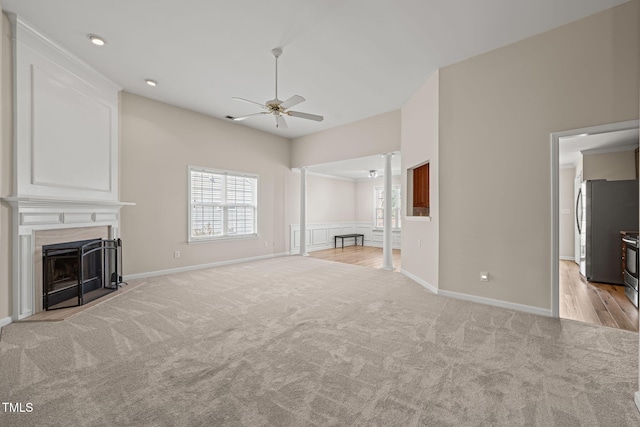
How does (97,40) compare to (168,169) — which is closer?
(97,40)

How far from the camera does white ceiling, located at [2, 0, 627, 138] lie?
9.38 feet

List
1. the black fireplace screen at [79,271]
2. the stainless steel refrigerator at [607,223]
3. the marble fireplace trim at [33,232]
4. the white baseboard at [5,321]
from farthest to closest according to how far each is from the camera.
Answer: the stainless steel refrigerator at [607,223] < the black fireplace screen at [79,271] < the marble fireplace trim at [33,232] < the white baseboard at [5,321]

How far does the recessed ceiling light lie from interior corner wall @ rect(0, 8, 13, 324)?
27.7 inches

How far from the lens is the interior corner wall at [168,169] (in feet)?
16.2

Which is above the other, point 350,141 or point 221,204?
point 350,141

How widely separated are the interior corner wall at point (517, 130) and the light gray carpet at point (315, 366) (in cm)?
56

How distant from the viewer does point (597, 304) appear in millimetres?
3742

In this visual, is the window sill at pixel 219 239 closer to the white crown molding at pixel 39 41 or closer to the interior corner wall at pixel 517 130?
the white crown molding at pixel 39 41

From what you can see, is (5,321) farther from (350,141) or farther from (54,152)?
(350,141)

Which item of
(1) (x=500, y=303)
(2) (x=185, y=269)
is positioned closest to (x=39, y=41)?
(2) (x=185, y=269)

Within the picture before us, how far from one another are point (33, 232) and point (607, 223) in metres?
8.37

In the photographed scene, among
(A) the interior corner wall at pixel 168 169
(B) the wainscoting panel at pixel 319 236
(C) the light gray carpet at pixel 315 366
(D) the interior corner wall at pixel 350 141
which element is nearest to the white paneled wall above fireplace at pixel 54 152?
(A) the interior corner wall at pixel 168 169

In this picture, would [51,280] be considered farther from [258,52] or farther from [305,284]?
[258,52]

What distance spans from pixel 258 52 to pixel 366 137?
10.6 ft
